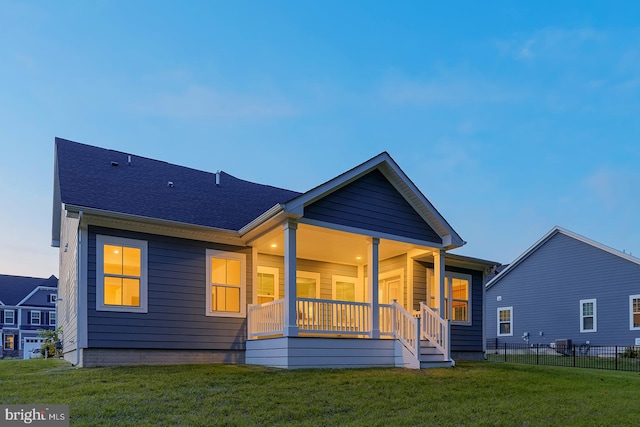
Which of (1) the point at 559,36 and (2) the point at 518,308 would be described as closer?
(2) the point at 518,308

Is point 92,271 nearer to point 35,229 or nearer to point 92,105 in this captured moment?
point 92,105

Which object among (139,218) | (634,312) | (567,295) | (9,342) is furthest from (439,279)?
(9,342)

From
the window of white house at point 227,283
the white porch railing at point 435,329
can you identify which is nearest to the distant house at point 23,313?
the window of white house at point 227,283

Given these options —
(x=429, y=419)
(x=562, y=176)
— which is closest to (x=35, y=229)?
(x=429, y=419)

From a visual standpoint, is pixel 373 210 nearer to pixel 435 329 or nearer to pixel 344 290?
pixel 435 329

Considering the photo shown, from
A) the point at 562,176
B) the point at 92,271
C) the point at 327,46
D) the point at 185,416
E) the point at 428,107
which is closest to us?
the point at 185,416

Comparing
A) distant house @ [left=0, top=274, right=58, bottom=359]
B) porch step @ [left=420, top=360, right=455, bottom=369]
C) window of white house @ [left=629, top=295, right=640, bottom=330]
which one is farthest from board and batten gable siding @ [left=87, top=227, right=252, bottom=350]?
distant house @ [left=0, top=274, right=58, bottom=359]

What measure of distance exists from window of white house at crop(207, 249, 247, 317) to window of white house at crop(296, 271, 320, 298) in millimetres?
2384

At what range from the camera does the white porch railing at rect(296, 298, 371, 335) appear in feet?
35.8

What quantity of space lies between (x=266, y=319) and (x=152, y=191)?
15.0ft

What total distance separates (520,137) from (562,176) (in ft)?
88.3

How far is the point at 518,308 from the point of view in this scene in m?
24.9

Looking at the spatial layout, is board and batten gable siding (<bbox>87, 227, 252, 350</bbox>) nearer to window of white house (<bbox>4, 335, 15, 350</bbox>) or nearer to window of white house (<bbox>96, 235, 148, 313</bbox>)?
window of white house (<bbox>96, 235, 148, 313</bbox>)

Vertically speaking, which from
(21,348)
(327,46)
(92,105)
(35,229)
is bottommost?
(21,348)
